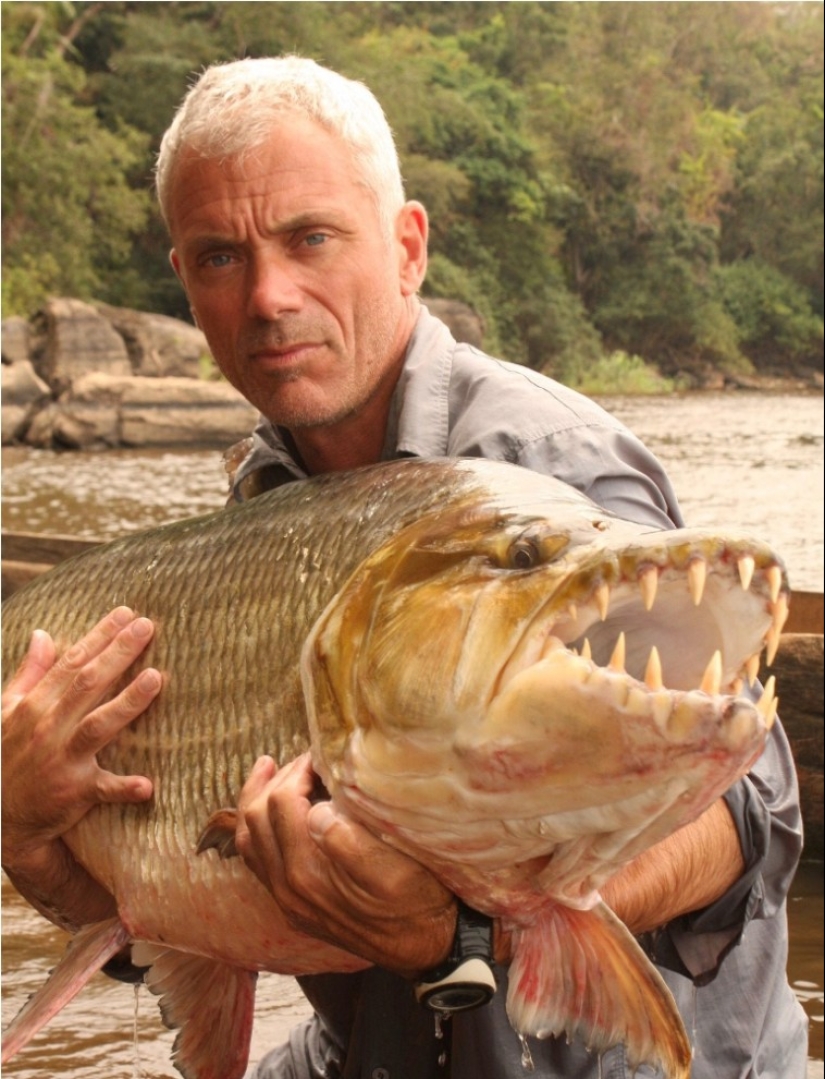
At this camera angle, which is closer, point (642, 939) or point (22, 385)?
point (642, 939)

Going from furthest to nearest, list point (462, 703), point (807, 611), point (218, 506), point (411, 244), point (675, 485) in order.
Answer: point (675, 485) < point (218, 506) < point (807, 611) < point (411, 244) < point (462, 703)

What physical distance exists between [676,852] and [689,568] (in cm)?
71

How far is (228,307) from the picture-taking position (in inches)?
105

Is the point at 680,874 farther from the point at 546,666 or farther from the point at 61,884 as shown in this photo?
the point at 61,884

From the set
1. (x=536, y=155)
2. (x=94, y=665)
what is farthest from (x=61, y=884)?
(x=536, y=155)

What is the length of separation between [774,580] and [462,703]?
1.16 ft

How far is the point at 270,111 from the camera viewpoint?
255 cm

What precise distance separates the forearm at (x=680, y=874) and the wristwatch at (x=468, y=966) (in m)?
0.20

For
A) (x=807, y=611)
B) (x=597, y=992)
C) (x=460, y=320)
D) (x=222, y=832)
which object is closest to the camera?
(x=597, y=992)

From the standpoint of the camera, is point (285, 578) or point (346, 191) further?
point (346, 191)

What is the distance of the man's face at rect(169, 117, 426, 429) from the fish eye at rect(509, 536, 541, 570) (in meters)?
1.04

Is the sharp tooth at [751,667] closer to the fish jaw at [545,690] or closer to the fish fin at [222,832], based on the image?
the fish jaw at [545,690]

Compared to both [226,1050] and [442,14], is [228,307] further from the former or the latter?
[442,14]

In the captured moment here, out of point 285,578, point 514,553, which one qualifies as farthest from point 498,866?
point 285,578
